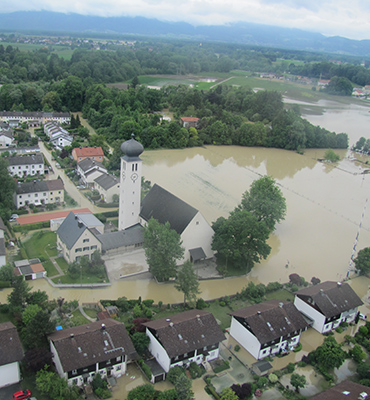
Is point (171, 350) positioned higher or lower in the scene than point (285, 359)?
higher

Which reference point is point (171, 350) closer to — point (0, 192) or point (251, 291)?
point (251, 291)

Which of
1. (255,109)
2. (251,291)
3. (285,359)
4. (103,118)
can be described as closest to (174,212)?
(251,291)

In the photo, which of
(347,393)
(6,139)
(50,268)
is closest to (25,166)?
(6,139)

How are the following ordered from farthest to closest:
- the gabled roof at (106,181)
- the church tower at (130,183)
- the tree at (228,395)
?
the gabled roof at (106,181), the church tower at (130,183), the tree at (228,395)

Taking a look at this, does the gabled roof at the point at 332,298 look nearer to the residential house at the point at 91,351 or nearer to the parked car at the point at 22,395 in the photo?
the residential house at the point at 91,351

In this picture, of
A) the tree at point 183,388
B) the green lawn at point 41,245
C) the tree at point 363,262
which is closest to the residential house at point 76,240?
the green lawn at point 41,245

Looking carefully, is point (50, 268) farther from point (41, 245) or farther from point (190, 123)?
point (190, 123)

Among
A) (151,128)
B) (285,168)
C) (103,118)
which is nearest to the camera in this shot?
(285,168)
